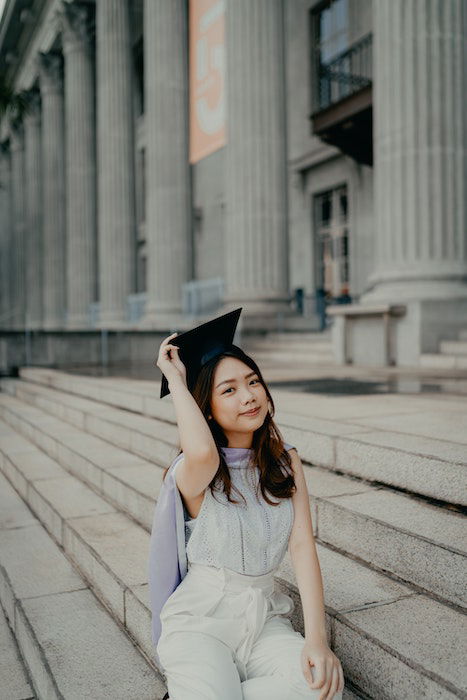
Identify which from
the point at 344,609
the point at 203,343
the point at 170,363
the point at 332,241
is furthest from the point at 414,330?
the point at 332,241

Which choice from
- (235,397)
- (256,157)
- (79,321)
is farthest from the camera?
(79,321)

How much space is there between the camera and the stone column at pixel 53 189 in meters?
26.6

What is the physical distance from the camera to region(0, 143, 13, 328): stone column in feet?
126

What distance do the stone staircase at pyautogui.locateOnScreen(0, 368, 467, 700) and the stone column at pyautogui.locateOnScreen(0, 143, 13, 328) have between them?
3468 centimetres

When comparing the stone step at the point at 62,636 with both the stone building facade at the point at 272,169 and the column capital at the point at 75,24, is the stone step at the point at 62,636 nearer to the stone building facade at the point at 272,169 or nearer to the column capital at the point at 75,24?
the stone building facade at the point at 272,169

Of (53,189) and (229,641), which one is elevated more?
(53,189)

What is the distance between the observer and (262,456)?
2.26 meters

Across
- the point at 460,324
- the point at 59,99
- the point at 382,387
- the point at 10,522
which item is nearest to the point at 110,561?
the point at 10,522

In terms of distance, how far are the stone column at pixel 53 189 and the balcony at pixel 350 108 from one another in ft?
41.2

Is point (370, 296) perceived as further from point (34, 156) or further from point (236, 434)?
point (34, 156)

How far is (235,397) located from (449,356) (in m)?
6.65

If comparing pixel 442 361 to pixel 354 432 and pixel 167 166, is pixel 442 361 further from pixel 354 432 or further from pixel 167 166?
pixel 167 166

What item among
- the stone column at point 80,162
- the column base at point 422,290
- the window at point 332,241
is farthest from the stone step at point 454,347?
the stone column at point 80,162

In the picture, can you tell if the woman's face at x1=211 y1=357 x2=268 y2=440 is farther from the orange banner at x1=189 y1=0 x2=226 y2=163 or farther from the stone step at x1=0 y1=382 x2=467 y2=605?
the orange banner at x1=189 y1=0 x2=226 y2=163
